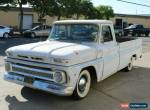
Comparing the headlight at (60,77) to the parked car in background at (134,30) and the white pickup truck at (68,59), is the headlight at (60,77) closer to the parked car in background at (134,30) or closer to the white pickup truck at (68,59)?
the white pickup truck at (68,59)

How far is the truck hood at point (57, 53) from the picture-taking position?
5965 millimetres

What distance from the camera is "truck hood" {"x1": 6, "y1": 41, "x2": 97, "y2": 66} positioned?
235 inches

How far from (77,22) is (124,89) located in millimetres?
2227

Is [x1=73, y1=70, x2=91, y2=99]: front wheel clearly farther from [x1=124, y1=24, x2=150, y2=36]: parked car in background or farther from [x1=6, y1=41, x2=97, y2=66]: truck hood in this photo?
[x1=124, y1=24, x2=150, y2=36]: parked car in background

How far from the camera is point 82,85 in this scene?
6.64 meters

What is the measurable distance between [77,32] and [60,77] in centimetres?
191

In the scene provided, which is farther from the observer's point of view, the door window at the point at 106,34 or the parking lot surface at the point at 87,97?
the door window at the point at 106,34

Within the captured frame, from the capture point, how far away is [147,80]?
8961mm

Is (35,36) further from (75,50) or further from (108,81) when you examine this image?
(75,50)

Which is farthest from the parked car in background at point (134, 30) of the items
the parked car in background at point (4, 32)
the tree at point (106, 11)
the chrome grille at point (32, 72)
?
the chrome grille at point (32, 72)

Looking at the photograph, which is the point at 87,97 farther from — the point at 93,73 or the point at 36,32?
the point at 36,32

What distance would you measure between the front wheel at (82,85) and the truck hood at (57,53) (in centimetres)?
37

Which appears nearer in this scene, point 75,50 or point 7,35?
point 75,50

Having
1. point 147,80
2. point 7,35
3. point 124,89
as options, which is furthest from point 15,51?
point 7,35
